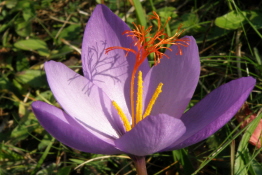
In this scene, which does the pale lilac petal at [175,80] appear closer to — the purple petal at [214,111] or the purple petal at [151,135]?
the purple petal at [214,111]

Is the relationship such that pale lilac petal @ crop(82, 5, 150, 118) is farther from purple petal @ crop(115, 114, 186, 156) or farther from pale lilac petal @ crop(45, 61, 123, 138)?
purple petal @ crop(115, 114, 186, 156)

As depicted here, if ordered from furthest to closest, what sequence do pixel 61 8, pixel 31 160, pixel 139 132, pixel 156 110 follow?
pixel 61 8 → pixel 31 160 → pixel 156 110 → pixel 139 132

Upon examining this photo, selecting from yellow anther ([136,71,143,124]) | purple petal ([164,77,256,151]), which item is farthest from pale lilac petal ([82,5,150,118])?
purple petal ([164,77,256,151])

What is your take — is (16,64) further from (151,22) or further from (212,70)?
(212,70)

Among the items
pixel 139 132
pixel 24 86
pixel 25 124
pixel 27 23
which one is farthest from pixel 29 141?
pixel 139 132

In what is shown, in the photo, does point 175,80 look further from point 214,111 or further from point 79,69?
point 79,69

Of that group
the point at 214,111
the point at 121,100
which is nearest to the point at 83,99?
the point at 121,100
